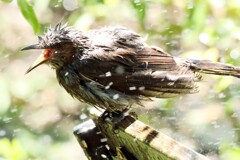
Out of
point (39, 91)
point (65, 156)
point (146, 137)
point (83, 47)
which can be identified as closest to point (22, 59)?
point (39, 91)

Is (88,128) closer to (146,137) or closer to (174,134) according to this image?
(146,137)

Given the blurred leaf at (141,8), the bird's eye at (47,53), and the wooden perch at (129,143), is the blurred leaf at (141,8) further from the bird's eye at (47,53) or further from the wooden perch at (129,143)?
the wooden perch at (129,143)

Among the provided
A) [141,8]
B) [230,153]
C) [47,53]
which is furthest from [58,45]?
[230,153]

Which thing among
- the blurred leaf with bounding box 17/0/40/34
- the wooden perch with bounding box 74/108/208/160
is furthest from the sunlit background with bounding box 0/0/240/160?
the wooden perch with bounding box 74/108/208/160

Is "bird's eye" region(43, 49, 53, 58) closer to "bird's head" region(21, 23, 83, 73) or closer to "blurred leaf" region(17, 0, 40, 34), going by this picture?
"bird's head" region(21, 23, 83, 73)

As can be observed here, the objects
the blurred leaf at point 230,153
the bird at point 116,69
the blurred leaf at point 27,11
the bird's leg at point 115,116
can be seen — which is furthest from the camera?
→ the bird at point 116,69

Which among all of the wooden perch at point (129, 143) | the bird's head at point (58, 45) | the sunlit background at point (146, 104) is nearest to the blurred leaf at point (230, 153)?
the sunlit background at point (146, 104)

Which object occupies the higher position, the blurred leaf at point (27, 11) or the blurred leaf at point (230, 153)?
the blurred leaf at point (27, 11)
